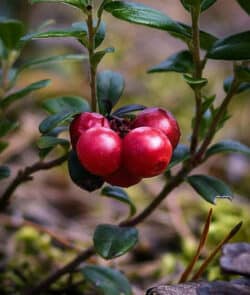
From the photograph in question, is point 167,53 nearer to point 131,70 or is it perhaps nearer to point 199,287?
point 131,70

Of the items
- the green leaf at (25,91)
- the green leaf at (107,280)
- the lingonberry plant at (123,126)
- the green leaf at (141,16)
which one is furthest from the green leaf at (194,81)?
the green leaf at (107,280)

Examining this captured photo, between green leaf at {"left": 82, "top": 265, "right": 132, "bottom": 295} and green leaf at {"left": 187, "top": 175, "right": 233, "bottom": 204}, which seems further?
green leaf at {"left": 82, "top": 265, "right": 132, "bottom": 295}

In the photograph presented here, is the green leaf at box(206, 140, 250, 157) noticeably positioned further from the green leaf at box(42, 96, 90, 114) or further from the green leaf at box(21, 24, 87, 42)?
the green leaf at box(21, 24, 87, 42)

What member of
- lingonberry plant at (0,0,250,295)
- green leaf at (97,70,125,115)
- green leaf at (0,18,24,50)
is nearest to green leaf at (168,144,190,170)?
lingonberry plant at (0,0,250,295)

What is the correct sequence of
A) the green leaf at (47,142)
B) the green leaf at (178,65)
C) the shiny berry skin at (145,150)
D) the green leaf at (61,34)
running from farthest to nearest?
A: the green leaf at (178,65), the green leaf at (47,142), the green leaf at (61,34), the shiny berry skin at (145,150)

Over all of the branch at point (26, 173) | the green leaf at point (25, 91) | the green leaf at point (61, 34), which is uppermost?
the green leaf at point (61, 34)

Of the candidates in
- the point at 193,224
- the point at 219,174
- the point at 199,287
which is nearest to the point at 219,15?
the point at 219,174

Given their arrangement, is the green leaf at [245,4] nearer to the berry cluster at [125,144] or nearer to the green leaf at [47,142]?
the berry cluster at [125,144]
